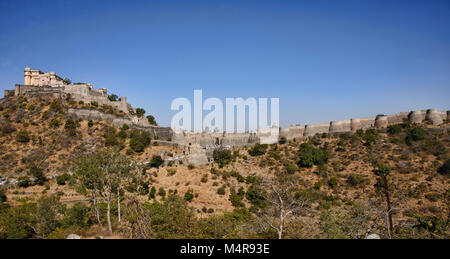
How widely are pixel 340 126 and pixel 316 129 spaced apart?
3648mm

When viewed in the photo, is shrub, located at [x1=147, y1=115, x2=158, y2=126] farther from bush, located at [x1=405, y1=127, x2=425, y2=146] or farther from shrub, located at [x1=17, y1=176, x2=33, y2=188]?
bush, located at [x1=405, y1=127, x2=425, y2=146]

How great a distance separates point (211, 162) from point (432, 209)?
80.1 feet

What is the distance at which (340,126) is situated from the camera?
45.0 metres

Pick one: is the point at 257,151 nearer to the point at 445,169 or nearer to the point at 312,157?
the point at 312,157

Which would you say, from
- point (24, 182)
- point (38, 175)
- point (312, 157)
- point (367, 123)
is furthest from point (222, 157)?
point (367, 123)

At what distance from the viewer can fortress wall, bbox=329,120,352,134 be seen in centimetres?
4453

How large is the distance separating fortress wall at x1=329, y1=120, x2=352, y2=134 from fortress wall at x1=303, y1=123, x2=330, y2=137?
77 centimetres

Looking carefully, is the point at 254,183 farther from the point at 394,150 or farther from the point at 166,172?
the point at 394,150

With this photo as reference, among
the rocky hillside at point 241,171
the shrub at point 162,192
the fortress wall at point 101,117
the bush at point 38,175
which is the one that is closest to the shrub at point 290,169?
the rocky hillside at point 241,171

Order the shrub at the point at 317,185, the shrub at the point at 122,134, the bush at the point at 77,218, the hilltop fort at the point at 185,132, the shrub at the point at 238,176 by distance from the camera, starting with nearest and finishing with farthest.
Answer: the bush at the point at 77,218
the shrub at the point at 317,185
the shrub at the point at 238,176
the shrub at the point at 122,134
the hilltop fort at the point at 185,132

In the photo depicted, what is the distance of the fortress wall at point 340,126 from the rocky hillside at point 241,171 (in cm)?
154

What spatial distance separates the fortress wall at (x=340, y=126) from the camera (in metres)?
44.5

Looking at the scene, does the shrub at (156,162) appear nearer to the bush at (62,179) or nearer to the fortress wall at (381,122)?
the bush at (62,179)
